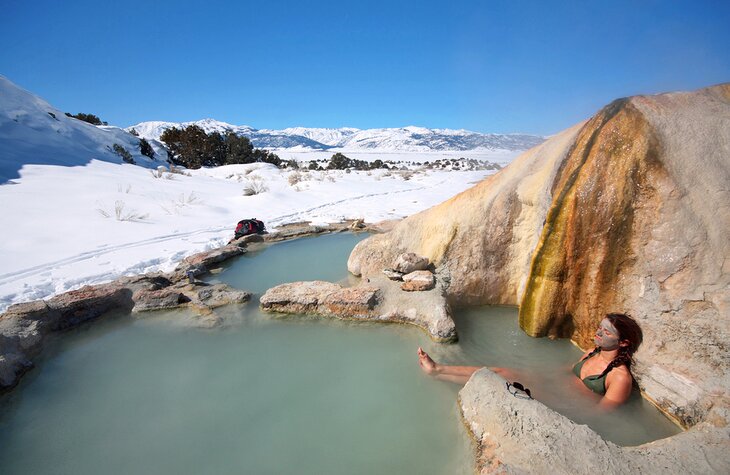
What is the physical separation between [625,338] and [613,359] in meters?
0.18

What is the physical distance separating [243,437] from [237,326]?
5.47ft

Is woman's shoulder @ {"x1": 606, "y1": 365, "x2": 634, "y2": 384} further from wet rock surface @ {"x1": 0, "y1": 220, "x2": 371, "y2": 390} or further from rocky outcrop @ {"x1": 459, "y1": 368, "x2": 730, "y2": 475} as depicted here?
wet rock surface @ {"x1": 0, "y1": 220, "x2": 371, "y2": 390}

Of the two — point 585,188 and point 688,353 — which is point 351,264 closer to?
point 585,188

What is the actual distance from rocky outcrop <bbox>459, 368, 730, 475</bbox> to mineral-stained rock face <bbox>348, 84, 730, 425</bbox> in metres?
0.40

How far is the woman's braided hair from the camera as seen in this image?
250cm

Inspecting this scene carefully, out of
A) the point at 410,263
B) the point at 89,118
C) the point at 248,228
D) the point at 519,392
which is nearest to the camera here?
the point at 519,392

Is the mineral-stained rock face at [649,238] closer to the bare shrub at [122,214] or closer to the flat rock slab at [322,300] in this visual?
the flat rock slab at [322,300]

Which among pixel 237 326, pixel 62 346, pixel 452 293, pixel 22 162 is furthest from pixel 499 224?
pixel 22 162

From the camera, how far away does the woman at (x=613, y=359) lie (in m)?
2.44

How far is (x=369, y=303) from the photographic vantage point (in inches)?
150

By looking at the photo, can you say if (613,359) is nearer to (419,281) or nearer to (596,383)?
(596,383)

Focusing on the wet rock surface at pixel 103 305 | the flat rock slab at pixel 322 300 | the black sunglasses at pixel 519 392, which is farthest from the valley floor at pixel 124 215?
the black sunglasses at pixel 519 392

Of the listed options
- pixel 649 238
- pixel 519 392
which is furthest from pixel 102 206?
pixel 649 238

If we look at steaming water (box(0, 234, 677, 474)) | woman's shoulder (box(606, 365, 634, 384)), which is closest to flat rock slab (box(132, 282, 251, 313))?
steaming water (box(0, 234, 677, 474))
